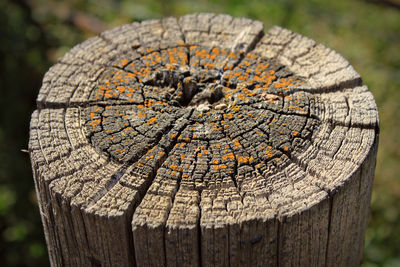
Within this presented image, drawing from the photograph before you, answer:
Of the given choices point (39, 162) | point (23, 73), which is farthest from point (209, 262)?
point (23, 73)

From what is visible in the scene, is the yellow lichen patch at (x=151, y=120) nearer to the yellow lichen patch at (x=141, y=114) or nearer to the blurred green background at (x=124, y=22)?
the yellow lichen patch at (x=141, y=114)

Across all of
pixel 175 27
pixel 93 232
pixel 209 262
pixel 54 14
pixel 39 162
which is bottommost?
pixel 209 262

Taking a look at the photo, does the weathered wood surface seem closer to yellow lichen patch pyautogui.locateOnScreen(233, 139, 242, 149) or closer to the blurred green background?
yellow lichen patch pyautogui.locateOnScreen(233, 139, 242, 149)

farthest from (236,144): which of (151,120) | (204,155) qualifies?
(151,120)

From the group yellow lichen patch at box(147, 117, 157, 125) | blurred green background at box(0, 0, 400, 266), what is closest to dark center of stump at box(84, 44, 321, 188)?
yellow lichen patch at box(147, 117, 157, 125)

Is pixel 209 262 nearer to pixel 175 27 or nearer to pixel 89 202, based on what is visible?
pixel 89 202

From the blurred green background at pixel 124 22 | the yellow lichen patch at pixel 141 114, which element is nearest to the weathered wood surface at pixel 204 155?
the yellow lichen patch at pixel 141 114
